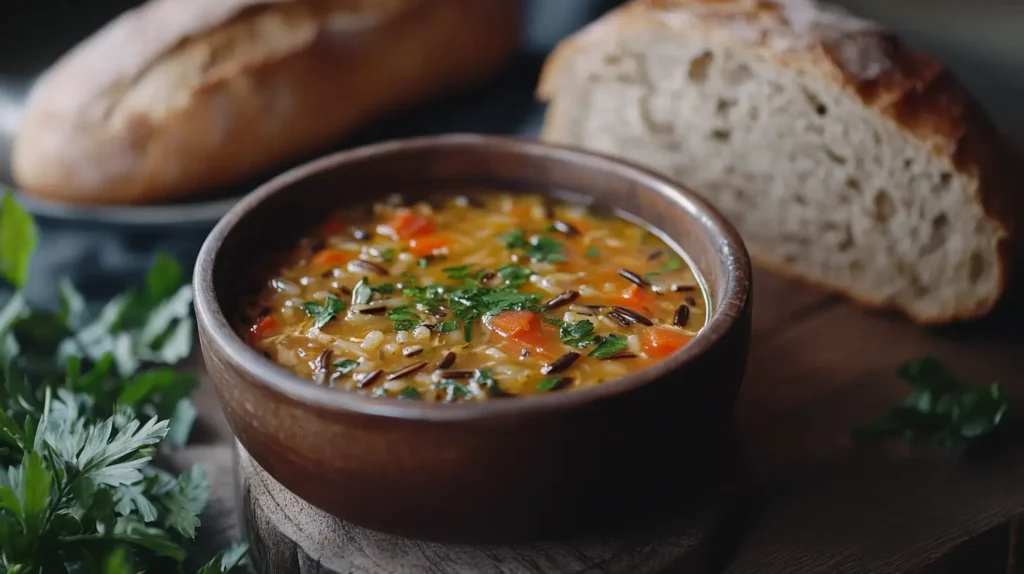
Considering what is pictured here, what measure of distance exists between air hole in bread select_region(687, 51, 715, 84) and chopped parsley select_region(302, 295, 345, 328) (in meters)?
1.56

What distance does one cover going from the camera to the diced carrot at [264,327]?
2.39 m

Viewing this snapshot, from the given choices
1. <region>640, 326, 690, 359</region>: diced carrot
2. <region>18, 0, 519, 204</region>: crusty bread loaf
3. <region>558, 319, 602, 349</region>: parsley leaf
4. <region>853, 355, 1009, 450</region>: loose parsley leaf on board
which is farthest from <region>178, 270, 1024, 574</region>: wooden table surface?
<region>18, 0, 519, 204</region>: crusty bread loaf

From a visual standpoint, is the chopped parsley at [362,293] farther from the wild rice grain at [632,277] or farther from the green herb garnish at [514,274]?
the wild rice grain at [632,277]

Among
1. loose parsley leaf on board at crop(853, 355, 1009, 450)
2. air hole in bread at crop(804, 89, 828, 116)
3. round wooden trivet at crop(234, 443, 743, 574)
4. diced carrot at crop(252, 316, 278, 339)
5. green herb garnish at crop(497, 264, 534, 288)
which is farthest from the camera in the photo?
air hole in bread at crop(804, 89, 828, 116)

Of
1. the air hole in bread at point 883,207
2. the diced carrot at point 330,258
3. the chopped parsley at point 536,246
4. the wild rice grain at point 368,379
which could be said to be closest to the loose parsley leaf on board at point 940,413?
the air hole in bread at point 883,207

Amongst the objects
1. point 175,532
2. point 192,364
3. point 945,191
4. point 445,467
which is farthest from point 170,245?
point 945,191

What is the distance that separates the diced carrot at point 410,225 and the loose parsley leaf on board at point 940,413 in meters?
1.30

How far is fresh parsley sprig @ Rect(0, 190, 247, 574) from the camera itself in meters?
2.05

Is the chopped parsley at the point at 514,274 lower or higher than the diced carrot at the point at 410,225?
higher

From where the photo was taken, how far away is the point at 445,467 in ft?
6.42

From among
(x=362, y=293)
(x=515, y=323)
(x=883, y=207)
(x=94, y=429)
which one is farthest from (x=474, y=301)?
(x=883, y=207)

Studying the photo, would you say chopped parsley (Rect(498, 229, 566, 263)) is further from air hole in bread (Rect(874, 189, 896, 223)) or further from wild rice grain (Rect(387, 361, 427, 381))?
air hole in bread (Rect(874, 189, 896, 223))

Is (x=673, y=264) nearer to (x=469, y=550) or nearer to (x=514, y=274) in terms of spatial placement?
(x=514, y=274)

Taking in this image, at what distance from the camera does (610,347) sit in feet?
7.39
